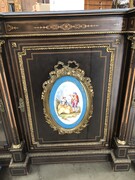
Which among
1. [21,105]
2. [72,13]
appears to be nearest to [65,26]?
[72,13]

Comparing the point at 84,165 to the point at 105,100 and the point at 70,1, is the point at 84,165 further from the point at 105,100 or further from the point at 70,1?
the point at 70,1

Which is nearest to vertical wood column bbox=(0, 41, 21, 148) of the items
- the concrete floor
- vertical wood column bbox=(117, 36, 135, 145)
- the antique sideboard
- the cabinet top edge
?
the antique sideboard

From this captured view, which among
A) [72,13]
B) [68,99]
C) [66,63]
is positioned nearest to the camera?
[72,13]

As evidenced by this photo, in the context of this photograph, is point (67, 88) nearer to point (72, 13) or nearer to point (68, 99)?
point (68, 99)

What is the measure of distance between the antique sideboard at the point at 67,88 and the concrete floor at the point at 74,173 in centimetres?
5

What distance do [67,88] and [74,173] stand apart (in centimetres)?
77

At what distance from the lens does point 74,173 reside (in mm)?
1341

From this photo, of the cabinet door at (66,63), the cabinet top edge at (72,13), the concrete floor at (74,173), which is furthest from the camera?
the concrete floor at (74,173)

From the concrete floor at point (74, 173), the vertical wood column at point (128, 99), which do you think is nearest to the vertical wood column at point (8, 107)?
the concrete floor at point (74, 173)

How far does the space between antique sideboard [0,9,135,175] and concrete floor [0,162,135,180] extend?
54 millimetres

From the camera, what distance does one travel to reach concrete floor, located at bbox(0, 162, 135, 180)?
1308 millimetres

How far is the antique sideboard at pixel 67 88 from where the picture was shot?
95 cm

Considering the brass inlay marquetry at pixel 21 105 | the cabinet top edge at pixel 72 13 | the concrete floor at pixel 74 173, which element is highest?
the cabinet top edge at pixel 72 13

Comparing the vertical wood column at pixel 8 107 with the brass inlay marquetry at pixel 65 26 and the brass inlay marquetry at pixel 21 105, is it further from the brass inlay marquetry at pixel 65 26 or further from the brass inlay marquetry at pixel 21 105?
the brass inlay marquetry at pixel 65 26
